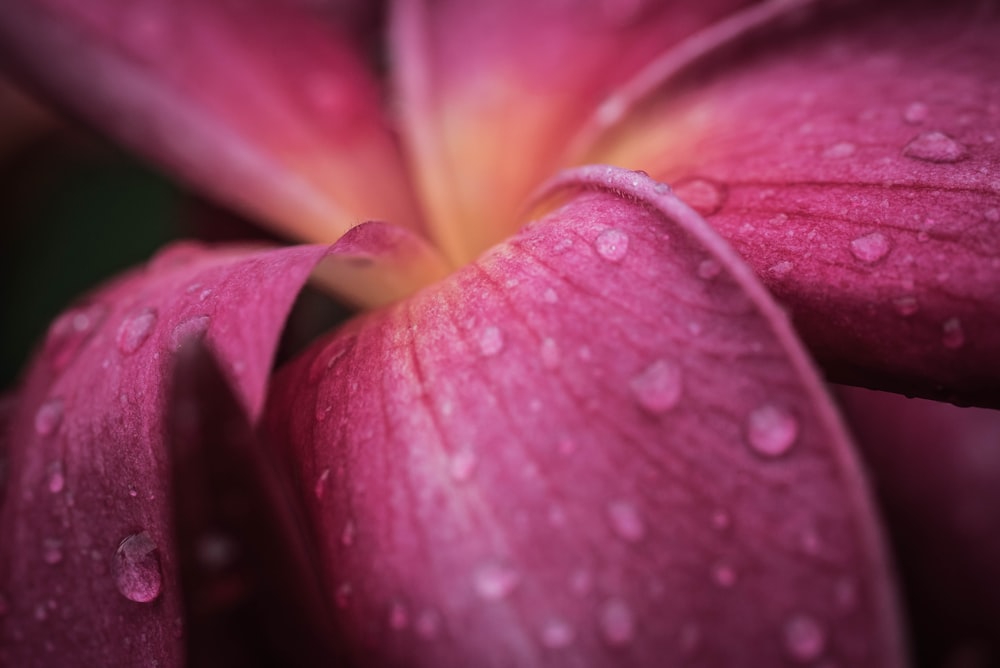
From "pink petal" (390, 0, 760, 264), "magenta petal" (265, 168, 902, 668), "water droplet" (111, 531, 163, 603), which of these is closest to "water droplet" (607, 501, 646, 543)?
"magenta petal" (265, 168, 902, 668)

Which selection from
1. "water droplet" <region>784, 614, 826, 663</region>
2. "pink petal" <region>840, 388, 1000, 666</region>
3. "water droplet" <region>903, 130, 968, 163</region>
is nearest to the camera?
"water droplet" <region>784, 614, 826, 663</region>

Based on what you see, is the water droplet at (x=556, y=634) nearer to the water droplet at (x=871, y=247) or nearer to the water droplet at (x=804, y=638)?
the water droplet at (x=804, y=638)

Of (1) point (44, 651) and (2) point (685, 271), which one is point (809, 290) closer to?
(2) point (685, 271)

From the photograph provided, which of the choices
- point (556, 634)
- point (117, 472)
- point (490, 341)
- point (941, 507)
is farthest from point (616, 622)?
point (941, 507)

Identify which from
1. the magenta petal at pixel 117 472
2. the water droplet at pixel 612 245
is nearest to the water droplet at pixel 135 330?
the magenta petal at pixel 117 472

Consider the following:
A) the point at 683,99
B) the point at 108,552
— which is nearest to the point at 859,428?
the point at 683,99

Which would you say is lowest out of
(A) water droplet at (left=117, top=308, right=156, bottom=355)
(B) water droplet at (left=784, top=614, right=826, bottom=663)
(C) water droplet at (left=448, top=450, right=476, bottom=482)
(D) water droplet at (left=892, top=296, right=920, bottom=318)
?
(B) water droplet at (left=784, top=614, right=826, bottom=663)

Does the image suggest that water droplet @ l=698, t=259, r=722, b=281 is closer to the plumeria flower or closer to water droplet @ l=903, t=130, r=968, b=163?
the plumeria flower
